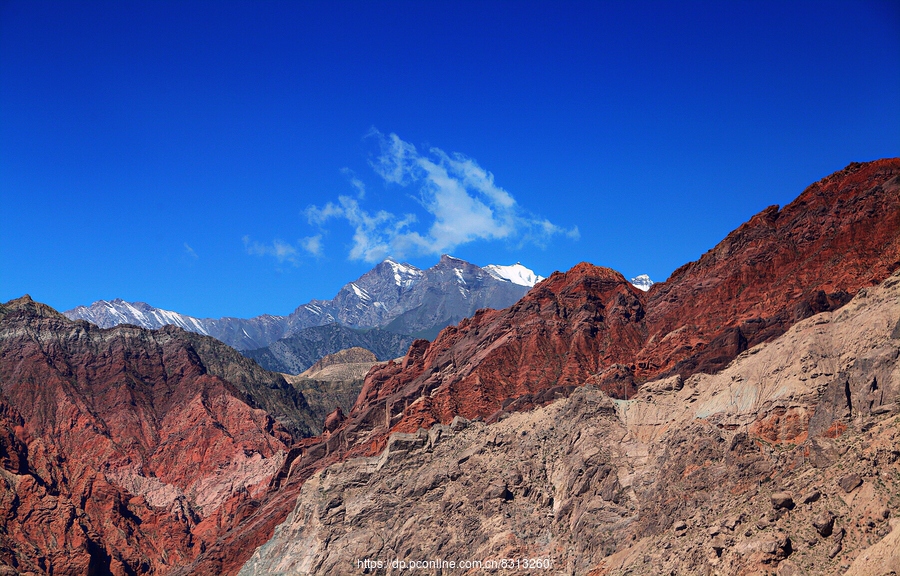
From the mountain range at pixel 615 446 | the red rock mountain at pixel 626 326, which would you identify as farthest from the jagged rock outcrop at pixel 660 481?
the red rock mountain at pixel 626 326

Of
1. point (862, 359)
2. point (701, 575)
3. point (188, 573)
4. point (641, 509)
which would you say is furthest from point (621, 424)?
point (188, 573)

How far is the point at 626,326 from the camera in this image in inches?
5792

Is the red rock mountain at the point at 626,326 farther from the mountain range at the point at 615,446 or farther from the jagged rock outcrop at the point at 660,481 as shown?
the jagged rock outcrop at the point at 660,481

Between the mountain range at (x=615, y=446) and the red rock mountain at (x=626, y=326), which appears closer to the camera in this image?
the mountain range at (x=615, y=446)

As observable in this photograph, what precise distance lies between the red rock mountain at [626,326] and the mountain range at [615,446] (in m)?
0.34

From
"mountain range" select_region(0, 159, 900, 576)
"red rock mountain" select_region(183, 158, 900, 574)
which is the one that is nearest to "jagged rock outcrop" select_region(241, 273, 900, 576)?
"mountain range" select_region(0, 159, 900, 576)

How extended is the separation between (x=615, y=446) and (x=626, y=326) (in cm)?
4455

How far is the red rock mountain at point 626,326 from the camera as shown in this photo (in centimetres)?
11919

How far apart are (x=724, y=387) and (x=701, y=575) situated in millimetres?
34557

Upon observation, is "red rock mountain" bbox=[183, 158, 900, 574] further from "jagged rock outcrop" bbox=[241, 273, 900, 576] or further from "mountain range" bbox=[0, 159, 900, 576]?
"jagged rock outcrop" bbox=[241, 273, 900, 576]

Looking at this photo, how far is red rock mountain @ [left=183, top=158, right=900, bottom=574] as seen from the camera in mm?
119188

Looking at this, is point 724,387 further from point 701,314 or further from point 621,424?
point 701,314

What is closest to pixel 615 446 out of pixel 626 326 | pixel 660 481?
pixel 660 481

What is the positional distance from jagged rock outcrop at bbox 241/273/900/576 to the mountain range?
0.26 metres
